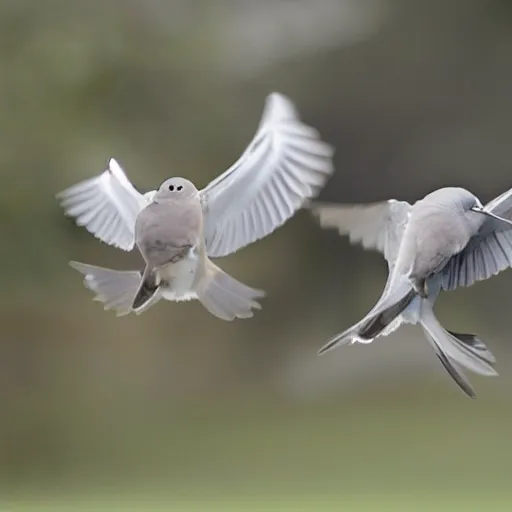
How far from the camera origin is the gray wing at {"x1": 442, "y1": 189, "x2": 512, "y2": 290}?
62cm

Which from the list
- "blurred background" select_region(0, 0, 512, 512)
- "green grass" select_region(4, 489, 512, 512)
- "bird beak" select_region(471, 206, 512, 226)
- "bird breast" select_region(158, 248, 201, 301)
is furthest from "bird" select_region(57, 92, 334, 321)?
"green grass" select_region(4, 489, 512, 512)

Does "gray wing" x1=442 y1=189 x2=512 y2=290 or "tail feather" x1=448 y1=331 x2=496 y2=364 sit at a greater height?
"gray wing" x1=442 y1=189 x2=512 y2=290

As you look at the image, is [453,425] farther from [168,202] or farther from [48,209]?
[168,202]

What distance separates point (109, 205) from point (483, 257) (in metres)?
0.32

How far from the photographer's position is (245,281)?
1.29 metres

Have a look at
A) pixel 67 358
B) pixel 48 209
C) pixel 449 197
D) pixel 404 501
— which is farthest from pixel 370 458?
pixel 449 197

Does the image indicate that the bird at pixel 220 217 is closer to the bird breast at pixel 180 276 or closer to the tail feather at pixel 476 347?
the bird breast at pixel 180 276

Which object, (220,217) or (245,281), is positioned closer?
(220,217)

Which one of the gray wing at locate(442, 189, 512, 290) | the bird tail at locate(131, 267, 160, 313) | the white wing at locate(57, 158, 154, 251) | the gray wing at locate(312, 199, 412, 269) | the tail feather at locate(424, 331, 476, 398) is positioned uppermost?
the white wing at locate(57, 158, 154, 251)

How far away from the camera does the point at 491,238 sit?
2.03 ft

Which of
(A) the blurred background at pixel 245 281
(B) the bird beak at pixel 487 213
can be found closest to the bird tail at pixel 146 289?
(B) the bird beak at pixel 487 213

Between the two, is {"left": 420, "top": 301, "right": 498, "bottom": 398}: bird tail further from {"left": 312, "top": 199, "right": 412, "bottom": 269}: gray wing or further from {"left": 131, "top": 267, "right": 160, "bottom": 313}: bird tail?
{"left": 131, "top": 267, "right": 160, "bottom": 313}: bird tail

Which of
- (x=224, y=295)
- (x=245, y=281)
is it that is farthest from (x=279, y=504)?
(x=224, y=295)

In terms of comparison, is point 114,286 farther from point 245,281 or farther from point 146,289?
point 245,281
